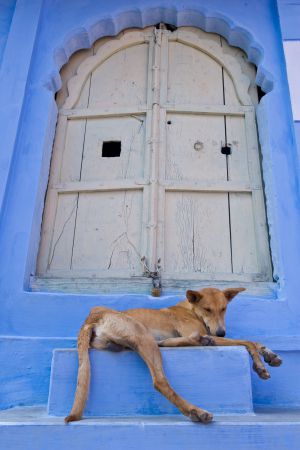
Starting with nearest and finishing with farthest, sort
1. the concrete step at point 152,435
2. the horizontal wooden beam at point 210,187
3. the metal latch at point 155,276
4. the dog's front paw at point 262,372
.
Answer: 1. the concrete step at point 152,435
2. the dog's front paw at point 262,372
3. the metal latch at point 155,276
4. the horizontal wooden beam at point 210,187

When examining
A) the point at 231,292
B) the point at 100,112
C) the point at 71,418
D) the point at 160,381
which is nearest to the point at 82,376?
the point at 71,418

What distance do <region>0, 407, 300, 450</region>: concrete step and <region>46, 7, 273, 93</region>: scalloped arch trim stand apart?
2978mm

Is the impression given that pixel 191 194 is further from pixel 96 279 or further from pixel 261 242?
pixel 96 279

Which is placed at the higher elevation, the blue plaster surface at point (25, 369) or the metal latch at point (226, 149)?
the metal latch at point (226, 149)

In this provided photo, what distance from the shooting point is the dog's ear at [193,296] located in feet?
9.19

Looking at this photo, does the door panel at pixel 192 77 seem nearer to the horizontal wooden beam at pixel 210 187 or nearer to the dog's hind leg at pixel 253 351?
the horizontal wooden beam at pixel 210 187

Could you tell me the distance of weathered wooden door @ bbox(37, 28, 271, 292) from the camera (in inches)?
139

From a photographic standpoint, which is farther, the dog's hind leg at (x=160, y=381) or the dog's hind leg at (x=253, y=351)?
the dog's hind leg at (x=253, y=351)

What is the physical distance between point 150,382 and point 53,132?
2.47 meters

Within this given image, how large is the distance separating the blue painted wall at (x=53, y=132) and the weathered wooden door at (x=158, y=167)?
0.15 meters

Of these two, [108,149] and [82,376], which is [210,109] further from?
[82,376]

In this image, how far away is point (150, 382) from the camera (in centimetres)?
228

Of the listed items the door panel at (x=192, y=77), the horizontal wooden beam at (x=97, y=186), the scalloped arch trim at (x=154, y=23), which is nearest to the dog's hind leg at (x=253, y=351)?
the horizontal wooden beam at (x=97, y=186)

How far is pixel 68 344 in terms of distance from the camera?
9.64ft
